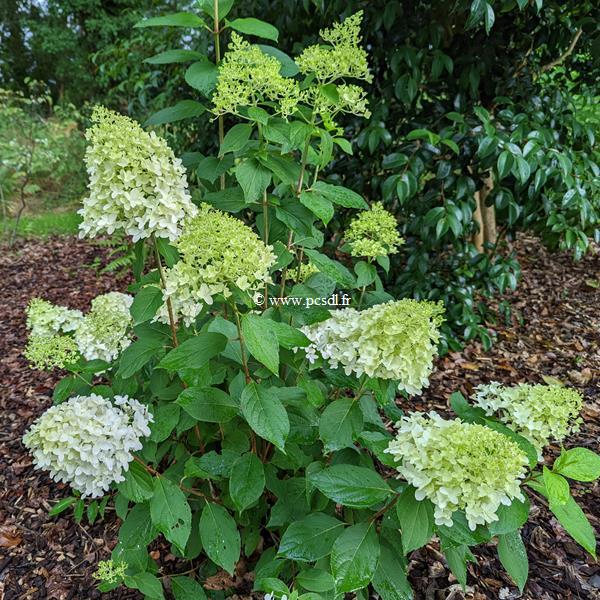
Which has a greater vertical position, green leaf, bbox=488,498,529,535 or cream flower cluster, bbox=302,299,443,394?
cream flower cluster, bbox=302,299,443,394

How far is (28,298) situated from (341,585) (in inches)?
154

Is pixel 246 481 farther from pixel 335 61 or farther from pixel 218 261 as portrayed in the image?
pixel 335 61

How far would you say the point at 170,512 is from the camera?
54.6 inches

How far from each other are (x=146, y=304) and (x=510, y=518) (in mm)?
1021

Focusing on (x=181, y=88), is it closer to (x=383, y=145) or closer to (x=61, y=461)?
(x=383, y=145)

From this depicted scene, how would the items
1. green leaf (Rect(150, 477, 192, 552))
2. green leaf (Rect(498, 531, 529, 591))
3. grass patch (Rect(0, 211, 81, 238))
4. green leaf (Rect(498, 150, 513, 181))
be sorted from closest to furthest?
green leaf (Rect(498, 531, 529, 591)) → green leaf (Rect(150, 477, 192, 552)) → green leaf (Rect(498, 150, 513, 181)) → grass patch (Rect(0, 211, 81, 238))

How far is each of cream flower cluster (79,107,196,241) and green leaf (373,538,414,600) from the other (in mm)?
985

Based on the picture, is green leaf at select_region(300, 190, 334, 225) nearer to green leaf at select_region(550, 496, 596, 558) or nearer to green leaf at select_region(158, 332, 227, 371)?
green leaf at select_region(158, 332, 227, 371)

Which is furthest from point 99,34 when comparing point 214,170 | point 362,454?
point 362,454

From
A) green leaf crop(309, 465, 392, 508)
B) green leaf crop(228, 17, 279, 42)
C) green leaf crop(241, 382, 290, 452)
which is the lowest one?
green leaf crop(309, 465, 392, 508)

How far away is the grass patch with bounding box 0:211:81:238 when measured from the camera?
5.86 meters

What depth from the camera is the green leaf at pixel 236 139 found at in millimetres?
1385

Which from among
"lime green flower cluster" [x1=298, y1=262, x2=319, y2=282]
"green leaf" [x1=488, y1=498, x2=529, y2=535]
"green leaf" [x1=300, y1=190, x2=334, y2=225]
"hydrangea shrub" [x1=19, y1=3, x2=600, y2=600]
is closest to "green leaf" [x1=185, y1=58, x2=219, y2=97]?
"hydrangea shrub" [x1=19, y1=3, x2=600, y2=600]

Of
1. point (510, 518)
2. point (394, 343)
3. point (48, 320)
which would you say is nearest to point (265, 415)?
point (394, 343)
